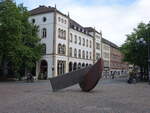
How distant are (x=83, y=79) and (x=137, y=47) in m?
27.4

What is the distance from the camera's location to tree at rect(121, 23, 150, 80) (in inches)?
1809

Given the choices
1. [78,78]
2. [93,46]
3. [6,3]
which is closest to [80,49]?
[93,46]

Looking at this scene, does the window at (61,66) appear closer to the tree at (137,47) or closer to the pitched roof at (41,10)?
the pitched roof at (41,10)

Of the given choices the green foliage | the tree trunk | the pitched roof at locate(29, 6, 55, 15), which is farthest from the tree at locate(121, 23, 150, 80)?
the tree trunk

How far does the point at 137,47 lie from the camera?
47031mm

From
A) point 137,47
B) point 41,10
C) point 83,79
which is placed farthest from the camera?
point 41,10

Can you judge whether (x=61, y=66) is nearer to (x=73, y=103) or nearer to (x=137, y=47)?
(x=137, y=47)

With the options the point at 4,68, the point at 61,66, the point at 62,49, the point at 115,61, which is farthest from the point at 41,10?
the point at 115,61

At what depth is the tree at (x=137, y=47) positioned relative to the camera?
151ft

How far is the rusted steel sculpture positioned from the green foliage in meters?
24.9

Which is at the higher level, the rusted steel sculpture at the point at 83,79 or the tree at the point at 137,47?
the tree at the point at 137,47

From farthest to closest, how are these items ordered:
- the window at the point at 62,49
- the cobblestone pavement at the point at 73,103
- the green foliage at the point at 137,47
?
the window at the point at 62,49
the green foliage at the point at 137,47
the cobblestone pavement at the point at 73,103

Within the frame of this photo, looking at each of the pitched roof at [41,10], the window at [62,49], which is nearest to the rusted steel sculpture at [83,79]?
the window at [62,49]

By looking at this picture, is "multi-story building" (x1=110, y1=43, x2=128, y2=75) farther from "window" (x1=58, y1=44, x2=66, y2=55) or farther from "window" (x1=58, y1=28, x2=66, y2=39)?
"window" (x1=58, y1=28, x2=66, y2=39)
